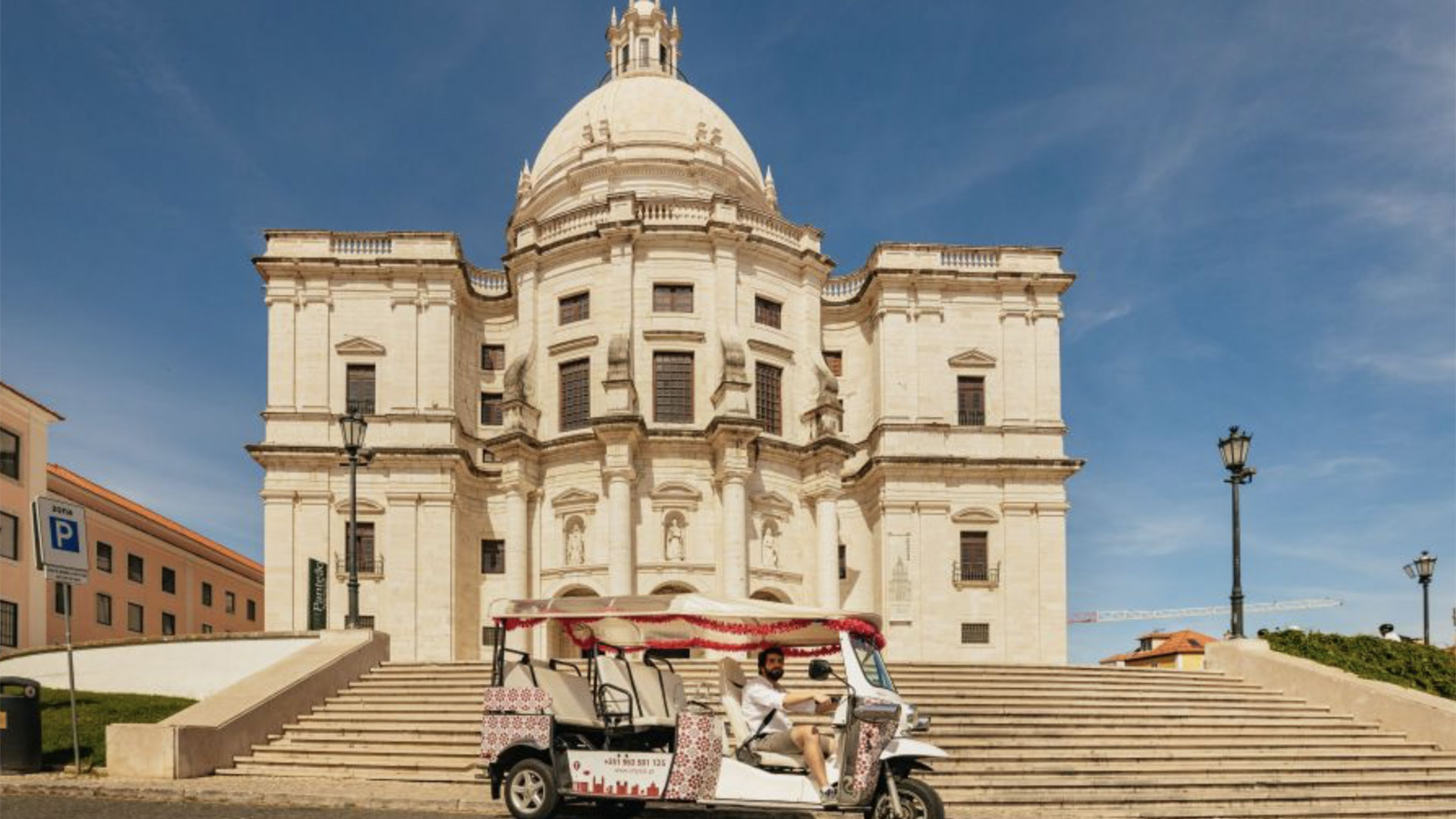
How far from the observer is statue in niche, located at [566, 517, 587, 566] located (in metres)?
34.3

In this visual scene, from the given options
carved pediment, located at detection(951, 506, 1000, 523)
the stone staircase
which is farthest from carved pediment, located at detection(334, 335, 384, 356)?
carved pediment, located at detection(951, 506, 1000, 523)

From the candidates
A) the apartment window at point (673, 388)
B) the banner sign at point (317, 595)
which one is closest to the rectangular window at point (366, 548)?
the banner sign at point (317, 595)

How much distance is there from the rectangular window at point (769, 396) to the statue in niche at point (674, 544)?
4153mm

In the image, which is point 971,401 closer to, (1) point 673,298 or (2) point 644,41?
(1) point 673,298

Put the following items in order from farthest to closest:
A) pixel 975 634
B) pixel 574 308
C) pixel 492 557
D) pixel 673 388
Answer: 1. pixel 492 557
2. pixel 574 308
3. pixel 975 634
4. pixel 673 388

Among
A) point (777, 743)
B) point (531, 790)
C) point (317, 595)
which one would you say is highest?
point (777, 743)

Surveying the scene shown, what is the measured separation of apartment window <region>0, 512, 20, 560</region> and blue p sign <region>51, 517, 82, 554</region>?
823 inches

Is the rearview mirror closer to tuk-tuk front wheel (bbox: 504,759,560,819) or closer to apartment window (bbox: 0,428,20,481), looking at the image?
tuk-tuk front wheel (bbox: 504,759,560,819)

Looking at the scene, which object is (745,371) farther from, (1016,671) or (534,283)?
Result: (1016,671)

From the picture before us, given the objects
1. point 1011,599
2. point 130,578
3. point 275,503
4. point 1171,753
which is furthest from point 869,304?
point 130,578

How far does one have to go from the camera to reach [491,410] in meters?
39.1

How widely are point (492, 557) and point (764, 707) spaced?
27.9m

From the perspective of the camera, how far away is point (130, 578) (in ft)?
144

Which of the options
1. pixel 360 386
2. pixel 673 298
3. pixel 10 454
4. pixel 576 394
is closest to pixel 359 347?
pixel 360 386
